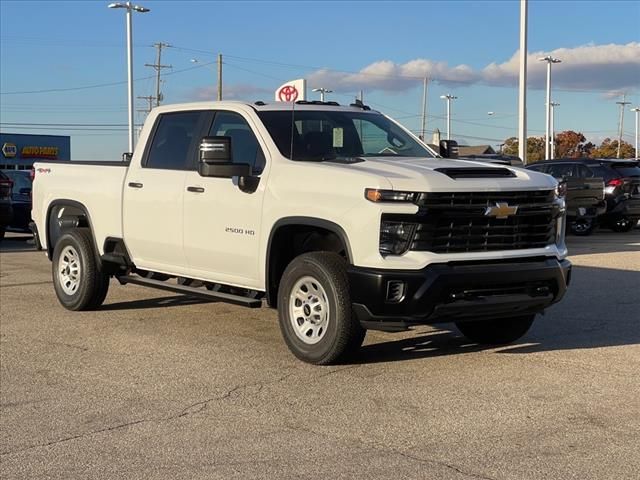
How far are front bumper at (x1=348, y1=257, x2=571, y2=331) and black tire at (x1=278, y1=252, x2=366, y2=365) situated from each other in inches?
5.0

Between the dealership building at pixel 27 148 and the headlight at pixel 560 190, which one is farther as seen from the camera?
the dealership building at pixel 27 148

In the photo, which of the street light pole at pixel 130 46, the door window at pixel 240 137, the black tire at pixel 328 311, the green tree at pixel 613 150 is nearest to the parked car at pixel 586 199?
the door window at pixel 240 137

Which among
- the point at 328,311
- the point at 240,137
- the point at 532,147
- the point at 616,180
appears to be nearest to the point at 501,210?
the point at 328,311

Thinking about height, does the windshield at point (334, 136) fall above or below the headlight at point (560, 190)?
above

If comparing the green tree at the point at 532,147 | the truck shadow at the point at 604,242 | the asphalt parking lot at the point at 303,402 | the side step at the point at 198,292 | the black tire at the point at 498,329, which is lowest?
the asphalt parking lot at the point at 303,402

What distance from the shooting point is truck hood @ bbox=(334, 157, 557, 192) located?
18.6 feet

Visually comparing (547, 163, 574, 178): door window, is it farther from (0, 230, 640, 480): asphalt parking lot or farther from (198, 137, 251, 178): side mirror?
(198, 137, 251, 178): side mirror

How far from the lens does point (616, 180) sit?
1919 centimetres

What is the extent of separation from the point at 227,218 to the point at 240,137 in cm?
77

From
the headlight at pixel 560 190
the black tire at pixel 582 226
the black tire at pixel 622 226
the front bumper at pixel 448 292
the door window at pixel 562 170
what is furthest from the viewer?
the black tire at pixel 622 226

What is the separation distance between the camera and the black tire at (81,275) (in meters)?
8.56

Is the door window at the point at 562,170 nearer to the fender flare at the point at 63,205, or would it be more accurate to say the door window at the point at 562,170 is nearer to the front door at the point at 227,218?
the fender flare at the point at 63,205

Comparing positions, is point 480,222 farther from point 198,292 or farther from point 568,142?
point 568,142

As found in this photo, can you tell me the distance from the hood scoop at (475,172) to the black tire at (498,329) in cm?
144
